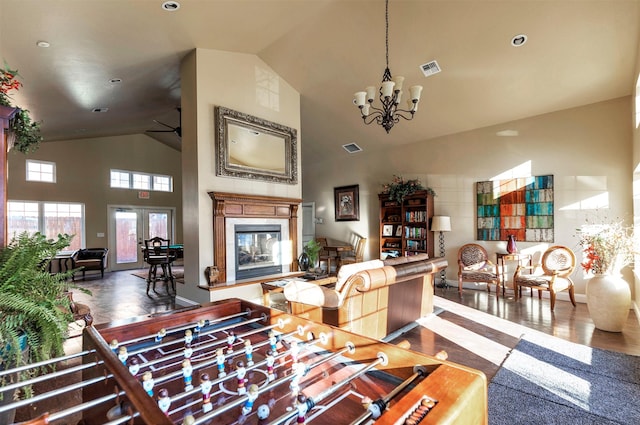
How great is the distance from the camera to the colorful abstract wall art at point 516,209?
5199 mm

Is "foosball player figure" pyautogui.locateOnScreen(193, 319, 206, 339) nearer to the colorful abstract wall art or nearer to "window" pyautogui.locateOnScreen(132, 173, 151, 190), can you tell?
the colorful abstract wall art

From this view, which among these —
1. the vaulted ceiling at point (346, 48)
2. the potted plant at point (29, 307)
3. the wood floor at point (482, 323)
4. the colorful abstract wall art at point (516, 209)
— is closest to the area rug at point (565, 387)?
the wood floor at point (482, 323)

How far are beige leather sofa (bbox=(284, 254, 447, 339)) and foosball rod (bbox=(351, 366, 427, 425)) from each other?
79.3 inches

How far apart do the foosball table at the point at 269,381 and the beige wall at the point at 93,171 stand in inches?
362

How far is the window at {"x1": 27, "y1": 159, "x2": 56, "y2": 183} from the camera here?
7.82 metres

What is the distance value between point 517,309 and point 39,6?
668 cm

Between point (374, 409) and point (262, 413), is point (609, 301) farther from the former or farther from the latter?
point (262, 413)

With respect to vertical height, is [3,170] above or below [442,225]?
above

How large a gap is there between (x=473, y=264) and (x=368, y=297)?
3451mm

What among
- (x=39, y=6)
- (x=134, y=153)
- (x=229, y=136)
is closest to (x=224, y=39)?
(x=229, y=136)

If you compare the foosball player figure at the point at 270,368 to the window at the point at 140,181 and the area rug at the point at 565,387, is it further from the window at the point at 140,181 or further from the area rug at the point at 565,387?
the window at the point at 140,181

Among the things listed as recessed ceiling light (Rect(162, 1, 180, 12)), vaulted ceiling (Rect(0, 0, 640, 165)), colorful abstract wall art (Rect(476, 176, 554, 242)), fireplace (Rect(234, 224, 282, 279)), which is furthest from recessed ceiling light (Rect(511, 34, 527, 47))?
fireplace (Rect(234, 224, 282, 279))

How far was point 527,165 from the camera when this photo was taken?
5.39 m

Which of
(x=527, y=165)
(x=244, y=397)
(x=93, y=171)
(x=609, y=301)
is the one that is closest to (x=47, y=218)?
(x=93, y=171)
